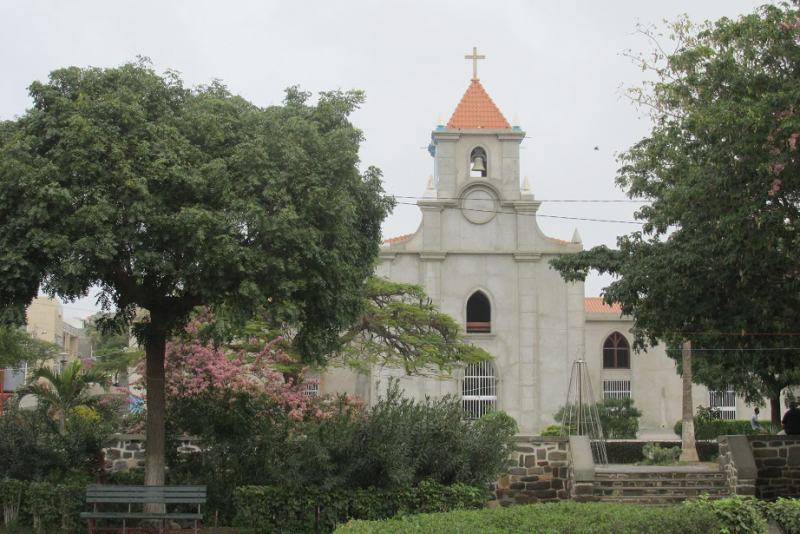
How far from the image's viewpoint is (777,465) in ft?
52.4

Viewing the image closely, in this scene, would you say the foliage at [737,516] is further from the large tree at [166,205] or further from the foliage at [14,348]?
the foliage at [14,348]

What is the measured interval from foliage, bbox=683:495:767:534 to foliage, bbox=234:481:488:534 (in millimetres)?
3602

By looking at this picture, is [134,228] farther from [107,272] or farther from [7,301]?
[7,301]

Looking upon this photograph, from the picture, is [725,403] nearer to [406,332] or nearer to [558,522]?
[406,332]

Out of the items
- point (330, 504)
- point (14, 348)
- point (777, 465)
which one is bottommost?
point (330, 504)

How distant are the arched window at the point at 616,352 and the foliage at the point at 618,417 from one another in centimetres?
168

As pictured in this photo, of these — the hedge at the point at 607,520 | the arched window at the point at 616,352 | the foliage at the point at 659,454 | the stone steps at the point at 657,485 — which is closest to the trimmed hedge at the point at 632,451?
the foliage at the point at 659,454

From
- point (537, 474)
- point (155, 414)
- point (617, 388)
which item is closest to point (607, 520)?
point (537, 474)

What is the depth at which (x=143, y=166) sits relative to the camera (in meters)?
11.9

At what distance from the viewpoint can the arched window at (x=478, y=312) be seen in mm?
36094

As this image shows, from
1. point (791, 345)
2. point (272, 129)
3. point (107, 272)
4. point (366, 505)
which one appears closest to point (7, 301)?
point (107, 272)

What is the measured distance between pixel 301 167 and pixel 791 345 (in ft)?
36.1

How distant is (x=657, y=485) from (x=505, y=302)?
20.2 metres

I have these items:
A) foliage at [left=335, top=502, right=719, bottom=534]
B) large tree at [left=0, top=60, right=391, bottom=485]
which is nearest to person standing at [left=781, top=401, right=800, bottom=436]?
foliage at [left=335, top=502, right=719, bottom=534]
